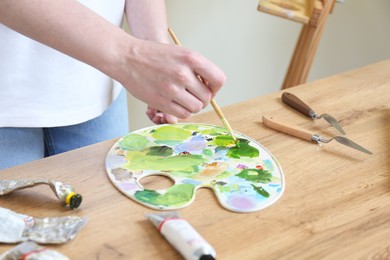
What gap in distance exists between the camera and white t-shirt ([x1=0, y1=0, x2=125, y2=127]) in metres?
0.83

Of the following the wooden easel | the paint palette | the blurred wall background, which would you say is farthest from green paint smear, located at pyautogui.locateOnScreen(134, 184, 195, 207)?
the blurred wall background

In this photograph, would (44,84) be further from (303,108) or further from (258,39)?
(258,39)

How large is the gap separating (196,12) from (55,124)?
104 centimetres

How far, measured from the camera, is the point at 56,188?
0.66 m

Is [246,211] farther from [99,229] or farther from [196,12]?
[196,12]

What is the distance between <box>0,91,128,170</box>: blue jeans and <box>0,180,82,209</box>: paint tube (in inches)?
6.7

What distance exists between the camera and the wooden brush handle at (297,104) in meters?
0.92

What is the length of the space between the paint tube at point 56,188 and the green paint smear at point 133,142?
0.14 metres

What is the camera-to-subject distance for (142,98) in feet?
2.40

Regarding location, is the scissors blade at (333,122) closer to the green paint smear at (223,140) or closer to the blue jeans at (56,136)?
the green paint smear at (223,140)

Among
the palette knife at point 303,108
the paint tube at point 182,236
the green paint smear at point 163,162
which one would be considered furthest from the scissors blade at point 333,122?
the paint tube at point 182,236

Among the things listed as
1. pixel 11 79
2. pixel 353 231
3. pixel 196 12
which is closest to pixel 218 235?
pixel 353 231

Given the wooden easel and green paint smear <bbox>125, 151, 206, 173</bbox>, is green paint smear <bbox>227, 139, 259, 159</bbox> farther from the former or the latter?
the wooden easel

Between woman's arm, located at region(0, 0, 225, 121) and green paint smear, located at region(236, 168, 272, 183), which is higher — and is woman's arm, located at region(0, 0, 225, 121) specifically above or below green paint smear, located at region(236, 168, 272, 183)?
above
